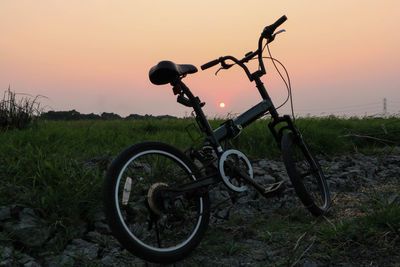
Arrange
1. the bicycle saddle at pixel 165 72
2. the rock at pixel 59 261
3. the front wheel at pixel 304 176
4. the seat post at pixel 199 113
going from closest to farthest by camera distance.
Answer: the rock at pixel 59 261
the bicycle saddle at pixel 165 72
the seat post at pixel 199 113
the front wheel at pixel 304 176

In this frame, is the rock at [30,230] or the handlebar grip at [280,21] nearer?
the rock at [30,230]

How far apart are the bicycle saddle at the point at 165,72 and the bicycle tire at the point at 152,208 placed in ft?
1.80

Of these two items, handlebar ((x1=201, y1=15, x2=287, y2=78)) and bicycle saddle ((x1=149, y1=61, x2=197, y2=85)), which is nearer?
bicycle saddle ((x1=149, y1=61, x2=197, y2=85))

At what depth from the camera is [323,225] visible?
341 cm

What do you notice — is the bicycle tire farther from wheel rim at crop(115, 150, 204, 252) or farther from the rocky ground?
the rocky ground

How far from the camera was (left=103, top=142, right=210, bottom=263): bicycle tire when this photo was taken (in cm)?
258

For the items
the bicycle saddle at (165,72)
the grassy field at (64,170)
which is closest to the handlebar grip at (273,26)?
the bicycle saddle at (165,72)

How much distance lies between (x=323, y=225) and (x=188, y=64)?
6.24 feet

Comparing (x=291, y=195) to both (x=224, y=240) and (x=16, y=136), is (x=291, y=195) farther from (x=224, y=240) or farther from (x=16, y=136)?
(x=16, y=136)

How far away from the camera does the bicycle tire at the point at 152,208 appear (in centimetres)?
258

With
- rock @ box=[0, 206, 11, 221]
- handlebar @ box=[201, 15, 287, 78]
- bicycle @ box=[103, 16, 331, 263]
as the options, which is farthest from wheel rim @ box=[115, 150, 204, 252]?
handlebar @ box=[201, 15, 287, 78]

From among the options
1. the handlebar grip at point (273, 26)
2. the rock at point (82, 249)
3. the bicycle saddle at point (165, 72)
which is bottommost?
the rock at point (82, 249)

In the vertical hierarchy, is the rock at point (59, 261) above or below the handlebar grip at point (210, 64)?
below

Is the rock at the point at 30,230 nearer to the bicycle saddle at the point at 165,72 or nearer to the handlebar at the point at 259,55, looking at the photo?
the bicycle saddle at the point at 165,72
